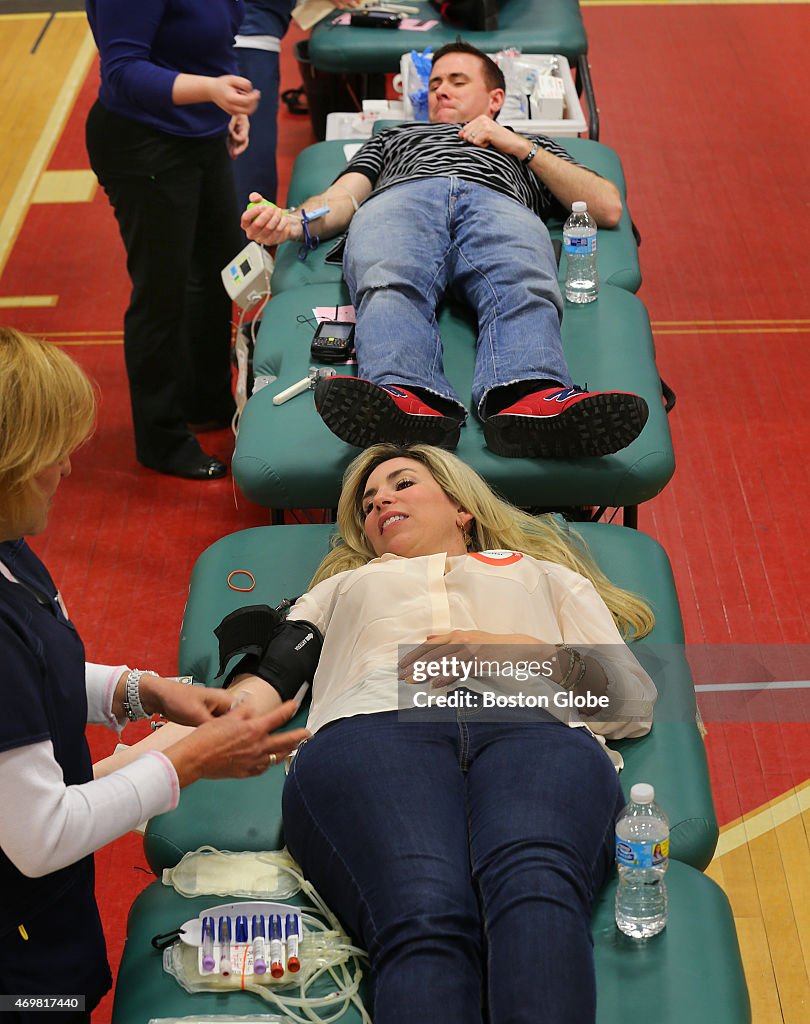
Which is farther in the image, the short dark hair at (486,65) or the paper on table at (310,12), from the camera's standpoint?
the paper on table at (310,12)

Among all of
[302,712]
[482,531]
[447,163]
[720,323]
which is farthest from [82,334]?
[302,712]

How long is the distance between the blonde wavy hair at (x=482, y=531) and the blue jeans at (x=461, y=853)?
0.49 m

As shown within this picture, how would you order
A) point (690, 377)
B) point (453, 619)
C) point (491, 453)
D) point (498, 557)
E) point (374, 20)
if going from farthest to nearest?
point (374, 20), point (690, 377), point (491, 453), point (498, 557), point (453, 619)

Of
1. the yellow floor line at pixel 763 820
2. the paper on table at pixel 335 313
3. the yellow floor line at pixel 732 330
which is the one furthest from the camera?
the yellow floor line at pixel 732 330

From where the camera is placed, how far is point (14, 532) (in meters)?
1.70

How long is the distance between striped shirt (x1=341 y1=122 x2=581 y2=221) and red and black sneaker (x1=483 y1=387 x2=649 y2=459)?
104 cm

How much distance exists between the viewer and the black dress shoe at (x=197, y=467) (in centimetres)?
413

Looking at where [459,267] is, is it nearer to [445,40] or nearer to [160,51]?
[160,51]

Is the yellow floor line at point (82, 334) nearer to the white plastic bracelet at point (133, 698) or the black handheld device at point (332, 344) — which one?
the black handheld device at point (332, 344)

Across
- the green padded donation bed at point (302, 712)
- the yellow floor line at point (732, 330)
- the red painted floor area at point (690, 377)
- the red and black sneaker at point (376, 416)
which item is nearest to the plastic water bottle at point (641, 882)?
the green padded donation bed at point (302, 712)

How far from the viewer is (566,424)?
115 inches

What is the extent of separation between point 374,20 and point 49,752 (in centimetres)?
436

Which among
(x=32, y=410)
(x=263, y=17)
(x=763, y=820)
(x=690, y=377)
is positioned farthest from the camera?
(x=263, y=17)

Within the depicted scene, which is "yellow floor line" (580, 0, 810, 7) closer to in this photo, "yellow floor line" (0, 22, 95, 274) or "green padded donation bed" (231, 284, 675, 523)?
"yellow floor line" (0, 22, 95, 274)
